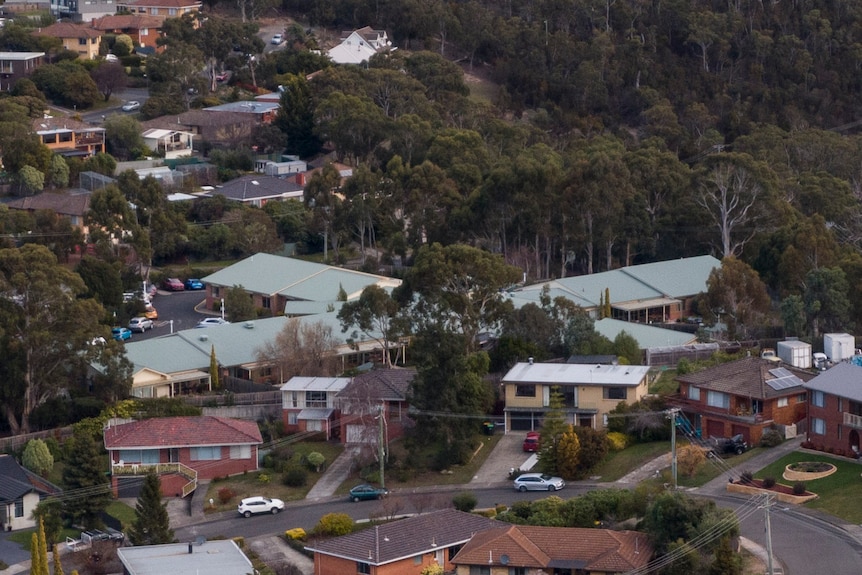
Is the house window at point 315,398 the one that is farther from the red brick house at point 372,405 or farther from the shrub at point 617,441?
the shrub at point 617,441

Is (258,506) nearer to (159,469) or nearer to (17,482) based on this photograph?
(159,469)

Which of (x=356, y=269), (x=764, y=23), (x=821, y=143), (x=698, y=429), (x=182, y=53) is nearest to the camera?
(x=698, y=429)

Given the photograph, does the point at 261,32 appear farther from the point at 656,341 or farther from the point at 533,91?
the point at 656,341

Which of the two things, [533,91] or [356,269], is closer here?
[356,269]

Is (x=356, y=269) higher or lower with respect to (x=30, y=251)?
lower

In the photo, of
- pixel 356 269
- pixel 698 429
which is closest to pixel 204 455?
pixel 698 429

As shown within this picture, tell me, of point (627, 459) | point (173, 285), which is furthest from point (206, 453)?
point (173, 285)

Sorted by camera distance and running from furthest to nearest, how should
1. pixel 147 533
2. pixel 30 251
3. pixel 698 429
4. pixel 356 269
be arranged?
pixel 356 269, pixel 30 251, pixel 698 429, pixel 147 533

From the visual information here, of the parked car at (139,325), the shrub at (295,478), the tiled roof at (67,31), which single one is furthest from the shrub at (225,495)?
the tiled roof at (67,31)
